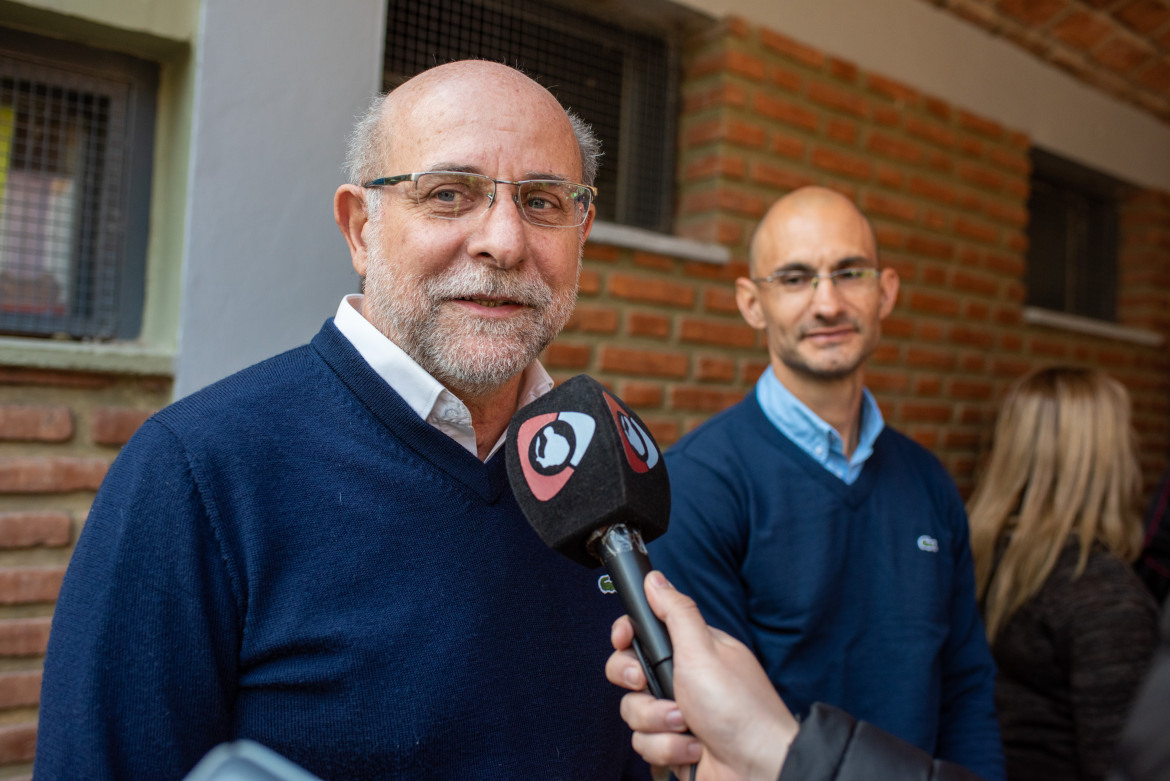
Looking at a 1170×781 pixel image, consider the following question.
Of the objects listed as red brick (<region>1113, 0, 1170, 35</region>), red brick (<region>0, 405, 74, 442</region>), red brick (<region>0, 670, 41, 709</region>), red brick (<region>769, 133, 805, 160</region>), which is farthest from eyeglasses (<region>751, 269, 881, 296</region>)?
red brick (<region>1113, 0, 1170, 35</region>)

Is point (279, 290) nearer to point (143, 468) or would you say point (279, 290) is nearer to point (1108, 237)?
point (143, 468)

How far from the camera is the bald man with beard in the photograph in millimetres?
1127

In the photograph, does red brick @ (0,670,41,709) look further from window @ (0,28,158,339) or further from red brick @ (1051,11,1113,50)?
red brick @ (1051,11,1113,50)

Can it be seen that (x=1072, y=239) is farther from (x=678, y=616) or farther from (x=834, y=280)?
(x=678, y=616)

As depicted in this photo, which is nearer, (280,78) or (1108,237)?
(280,78)

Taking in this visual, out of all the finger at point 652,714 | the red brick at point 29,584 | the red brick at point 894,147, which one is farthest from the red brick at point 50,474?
the red brick at point 894,147

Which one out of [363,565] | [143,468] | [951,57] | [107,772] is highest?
[951,57]

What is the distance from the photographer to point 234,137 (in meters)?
2.06

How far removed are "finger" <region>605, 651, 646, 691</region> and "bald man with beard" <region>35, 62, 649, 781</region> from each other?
1.13 feet

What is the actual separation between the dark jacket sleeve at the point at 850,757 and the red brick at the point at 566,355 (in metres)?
1.75

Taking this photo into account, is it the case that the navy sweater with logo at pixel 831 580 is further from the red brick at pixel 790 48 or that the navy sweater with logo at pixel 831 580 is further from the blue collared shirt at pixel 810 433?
the red brick at pixel 790 48

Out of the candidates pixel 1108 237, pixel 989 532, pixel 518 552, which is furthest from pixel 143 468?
pixel 1108 237

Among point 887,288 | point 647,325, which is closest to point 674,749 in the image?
point 887,288

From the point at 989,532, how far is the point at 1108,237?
3.03 metres
